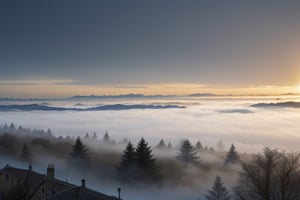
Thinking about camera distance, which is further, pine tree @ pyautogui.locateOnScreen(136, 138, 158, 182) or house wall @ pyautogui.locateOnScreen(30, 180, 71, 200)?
pine tree @ pyautogui.locateOnScreen(136, 138, 158, 182)

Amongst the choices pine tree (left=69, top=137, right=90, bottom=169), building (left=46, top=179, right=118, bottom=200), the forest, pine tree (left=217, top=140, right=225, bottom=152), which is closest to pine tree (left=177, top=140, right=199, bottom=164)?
the forest

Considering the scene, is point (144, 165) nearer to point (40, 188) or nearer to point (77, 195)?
point (40, 188)

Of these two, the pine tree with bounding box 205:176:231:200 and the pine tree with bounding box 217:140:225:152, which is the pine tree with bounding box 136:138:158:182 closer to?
the pine tree with bounding box 205:176:231:200

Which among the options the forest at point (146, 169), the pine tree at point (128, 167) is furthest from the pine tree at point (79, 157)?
Answer: the pine tree at point (128, 167)

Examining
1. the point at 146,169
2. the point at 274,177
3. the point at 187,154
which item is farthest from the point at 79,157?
the point at 274,177

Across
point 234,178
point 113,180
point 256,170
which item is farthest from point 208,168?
point 256,170

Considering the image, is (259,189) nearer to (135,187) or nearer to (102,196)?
(102,196)
